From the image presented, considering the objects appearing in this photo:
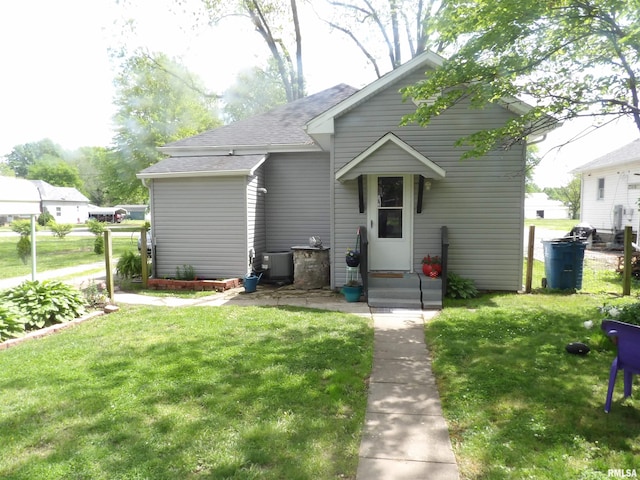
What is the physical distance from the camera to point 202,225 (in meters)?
10.4

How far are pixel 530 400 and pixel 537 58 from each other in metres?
5.59

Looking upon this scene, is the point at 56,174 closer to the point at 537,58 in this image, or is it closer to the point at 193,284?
the point at 193,284

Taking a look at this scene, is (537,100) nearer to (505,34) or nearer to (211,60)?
(505,34)

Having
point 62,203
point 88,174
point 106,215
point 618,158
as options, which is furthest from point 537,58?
point 88,174

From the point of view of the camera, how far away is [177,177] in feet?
33.9

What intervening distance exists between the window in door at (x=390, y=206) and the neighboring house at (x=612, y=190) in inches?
496

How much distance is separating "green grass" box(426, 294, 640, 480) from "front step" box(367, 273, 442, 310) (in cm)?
126

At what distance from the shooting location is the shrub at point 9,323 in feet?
18.6

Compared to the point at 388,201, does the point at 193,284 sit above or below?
below

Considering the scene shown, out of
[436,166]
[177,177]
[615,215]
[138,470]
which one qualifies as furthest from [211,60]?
[138,470]

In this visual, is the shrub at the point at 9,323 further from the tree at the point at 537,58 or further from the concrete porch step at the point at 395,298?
the tree at the point at 537,58

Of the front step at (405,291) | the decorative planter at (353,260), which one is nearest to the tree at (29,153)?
the decorative planter at (353,260)

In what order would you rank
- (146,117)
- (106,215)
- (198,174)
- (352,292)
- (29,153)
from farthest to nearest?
(29,153) < (106,215) < (146,117) < (198,174) < (352,292)

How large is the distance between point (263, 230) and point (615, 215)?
15945 millimetres
